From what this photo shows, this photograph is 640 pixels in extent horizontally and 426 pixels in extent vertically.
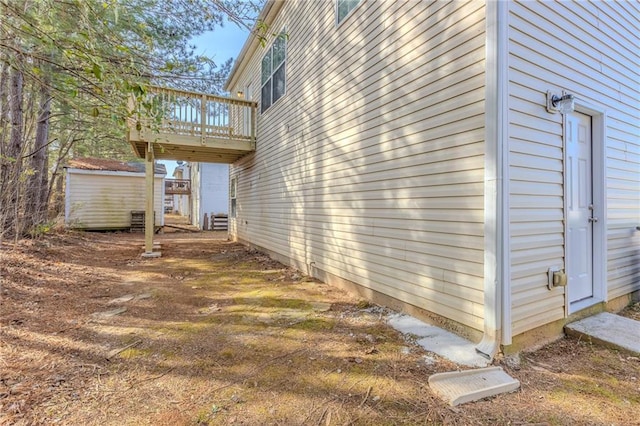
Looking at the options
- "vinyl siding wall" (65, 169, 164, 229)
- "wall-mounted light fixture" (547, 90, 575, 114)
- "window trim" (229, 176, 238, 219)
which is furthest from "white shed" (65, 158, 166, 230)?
"wall-mounted light fixture" (547, 90, 575, 114)

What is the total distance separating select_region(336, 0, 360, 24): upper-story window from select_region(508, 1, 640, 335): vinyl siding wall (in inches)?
104

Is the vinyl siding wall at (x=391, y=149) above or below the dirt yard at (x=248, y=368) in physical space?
above

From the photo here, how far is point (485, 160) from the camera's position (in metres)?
2.74

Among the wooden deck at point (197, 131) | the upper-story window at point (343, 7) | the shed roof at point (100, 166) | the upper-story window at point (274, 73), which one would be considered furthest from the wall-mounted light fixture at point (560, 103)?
the shed roof at point (100, 166)

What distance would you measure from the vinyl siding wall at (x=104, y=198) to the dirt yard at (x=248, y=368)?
10.5 m

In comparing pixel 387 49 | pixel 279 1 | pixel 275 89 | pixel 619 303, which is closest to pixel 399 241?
pixel 387 49

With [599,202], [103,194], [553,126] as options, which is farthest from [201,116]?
[103,194]

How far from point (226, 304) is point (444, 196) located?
3103mm

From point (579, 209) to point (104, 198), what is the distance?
53.4 ft

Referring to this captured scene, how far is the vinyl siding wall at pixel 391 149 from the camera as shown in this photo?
9.71ft

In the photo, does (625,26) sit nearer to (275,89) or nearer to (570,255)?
(570,255)

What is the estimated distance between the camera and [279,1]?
24.2 feet

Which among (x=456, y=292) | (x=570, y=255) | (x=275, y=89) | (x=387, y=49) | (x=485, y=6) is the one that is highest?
(x=275, y=89)

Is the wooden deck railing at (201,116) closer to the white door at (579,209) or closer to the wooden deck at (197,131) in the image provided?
the wooden deck at (197,131)
